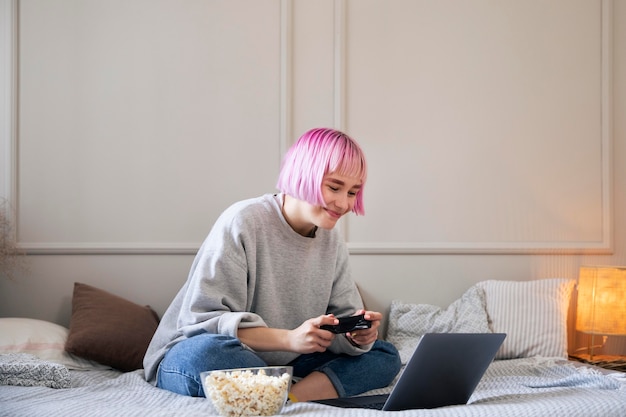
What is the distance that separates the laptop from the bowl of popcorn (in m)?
0.24

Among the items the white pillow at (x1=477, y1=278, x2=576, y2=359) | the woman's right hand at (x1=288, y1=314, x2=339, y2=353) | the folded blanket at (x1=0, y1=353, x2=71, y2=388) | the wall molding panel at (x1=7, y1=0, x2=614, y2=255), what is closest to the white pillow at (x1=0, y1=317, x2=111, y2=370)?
the folded blanket at (x1=0, y1=353, x2=71, y2=388)

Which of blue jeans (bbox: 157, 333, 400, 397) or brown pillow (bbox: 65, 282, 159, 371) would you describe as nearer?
blue jeans (bbox: 157, 333, 400, 397)

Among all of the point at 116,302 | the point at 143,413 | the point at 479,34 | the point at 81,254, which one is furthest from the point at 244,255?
the point at 479,34

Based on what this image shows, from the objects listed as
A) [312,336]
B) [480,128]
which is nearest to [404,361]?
[312,336]

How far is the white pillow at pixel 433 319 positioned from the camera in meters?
2.76

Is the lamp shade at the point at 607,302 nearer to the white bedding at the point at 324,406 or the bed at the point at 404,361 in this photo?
the bed at the point at 404,361

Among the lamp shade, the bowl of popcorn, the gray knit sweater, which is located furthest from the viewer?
the lamp shade

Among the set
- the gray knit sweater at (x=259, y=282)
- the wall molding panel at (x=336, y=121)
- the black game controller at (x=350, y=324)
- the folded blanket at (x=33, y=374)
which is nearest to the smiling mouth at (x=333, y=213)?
the gray knit sweater at (x=259, y=282)

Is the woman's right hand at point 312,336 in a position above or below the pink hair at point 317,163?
below

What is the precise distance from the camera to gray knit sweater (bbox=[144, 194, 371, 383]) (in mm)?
1850

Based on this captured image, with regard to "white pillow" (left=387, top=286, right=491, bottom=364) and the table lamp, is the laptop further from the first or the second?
the table lamp

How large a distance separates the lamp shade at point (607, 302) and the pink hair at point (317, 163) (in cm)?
137

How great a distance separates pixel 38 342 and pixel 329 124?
4.50 ft

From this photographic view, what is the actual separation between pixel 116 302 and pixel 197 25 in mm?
1127
